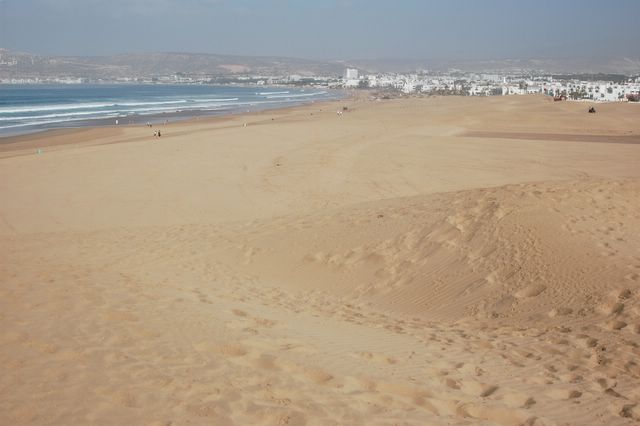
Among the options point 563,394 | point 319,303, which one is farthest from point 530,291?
point 319,303

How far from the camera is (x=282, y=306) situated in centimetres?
742

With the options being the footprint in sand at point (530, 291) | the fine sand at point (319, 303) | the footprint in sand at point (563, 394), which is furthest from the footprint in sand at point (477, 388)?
the footprint in sand at point (530, 291)

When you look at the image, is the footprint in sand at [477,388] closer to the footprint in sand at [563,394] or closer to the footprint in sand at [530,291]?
the footprint in sand at [563,394]

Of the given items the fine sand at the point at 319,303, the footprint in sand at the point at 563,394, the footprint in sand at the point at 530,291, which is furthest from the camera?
the footprint in sand at the point at 530,291

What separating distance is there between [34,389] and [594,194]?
9113mm

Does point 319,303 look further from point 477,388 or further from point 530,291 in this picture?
point 477,388

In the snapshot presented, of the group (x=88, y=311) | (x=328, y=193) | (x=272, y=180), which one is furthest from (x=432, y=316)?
(x=272, y=180)

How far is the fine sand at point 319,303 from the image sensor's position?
13.8ft

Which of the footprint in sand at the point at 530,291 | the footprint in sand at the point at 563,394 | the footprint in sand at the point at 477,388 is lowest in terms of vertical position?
the footprint in sand at the point at 477,388

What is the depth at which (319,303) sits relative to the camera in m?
7.73

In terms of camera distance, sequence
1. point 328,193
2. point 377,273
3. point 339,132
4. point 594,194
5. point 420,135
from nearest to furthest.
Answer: point 377,273, point 594,194, point 328,193, point 420,135, point 339,132

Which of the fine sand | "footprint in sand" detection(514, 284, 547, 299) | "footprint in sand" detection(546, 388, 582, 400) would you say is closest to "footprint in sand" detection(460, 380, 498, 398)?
the fine sand

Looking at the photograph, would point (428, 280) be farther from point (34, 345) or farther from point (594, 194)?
point (34, 345)

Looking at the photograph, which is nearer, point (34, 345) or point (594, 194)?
point (34, 345)
